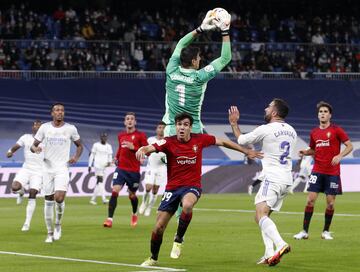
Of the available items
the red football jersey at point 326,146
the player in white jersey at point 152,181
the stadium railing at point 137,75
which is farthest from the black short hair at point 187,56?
the stadium railing at point 137,75

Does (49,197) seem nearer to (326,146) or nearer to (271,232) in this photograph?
(326,146)

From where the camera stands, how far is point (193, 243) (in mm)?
19422

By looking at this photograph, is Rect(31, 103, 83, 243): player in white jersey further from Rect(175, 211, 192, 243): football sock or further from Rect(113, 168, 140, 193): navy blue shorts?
Rect(113, 168, 140, 193): navy blue shorts

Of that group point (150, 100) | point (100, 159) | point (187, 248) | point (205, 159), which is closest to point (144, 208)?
point (100, 159)

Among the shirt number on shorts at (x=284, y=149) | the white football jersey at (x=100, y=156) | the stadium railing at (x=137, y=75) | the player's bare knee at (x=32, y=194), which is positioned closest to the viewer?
the shirt number on shorts at (x=284, y=149)

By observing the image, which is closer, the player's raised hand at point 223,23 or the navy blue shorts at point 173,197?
the navy blue shorts at point 173,197

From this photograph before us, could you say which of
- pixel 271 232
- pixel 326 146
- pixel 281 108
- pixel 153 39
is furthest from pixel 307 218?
pixel 153 39

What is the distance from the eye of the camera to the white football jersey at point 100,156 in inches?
1454

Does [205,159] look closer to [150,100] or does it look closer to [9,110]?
[150,100]

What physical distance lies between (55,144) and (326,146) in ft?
18.0

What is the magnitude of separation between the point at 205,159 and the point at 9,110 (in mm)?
8615

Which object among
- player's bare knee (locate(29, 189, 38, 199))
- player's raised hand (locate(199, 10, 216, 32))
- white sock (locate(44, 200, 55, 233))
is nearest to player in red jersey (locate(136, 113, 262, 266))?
player's raised hand (locate(199, 10, 216, 32))

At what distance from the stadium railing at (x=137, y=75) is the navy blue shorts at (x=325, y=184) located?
2393cm

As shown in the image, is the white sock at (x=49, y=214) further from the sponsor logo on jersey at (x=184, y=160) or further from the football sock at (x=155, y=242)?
the sponsor logo on jersey at (x=184, y=160)
